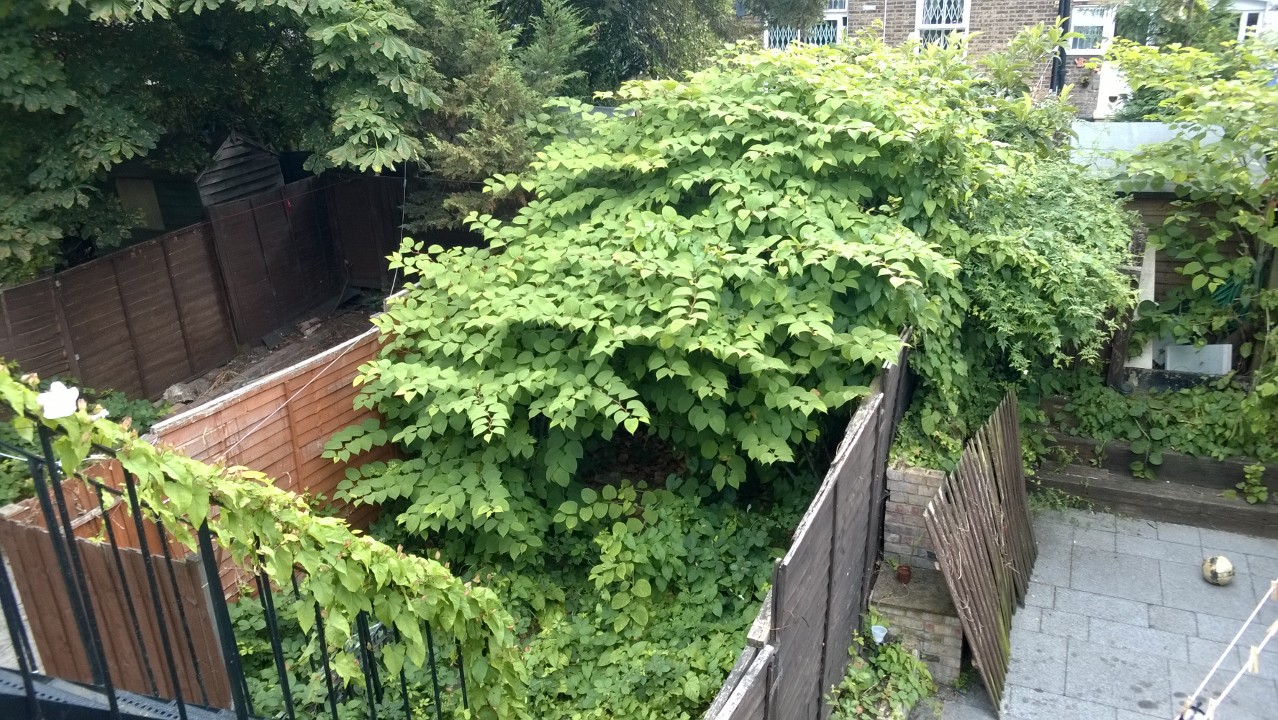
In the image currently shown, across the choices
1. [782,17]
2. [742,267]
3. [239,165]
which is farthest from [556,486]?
[782,17]

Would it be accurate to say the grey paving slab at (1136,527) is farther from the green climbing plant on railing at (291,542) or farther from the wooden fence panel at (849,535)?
the green climbing plant on railing at (291,542)

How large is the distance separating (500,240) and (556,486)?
6.06 ft

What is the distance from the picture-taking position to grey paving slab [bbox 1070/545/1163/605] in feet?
19.6

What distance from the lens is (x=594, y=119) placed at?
6.75 m

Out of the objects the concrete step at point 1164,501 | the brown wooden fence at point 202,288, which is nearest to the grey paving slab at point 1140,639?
the concrete step at point 1164,501

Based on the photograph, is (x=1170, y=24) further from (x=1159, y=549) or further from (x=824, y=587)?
(x=824, y=587)

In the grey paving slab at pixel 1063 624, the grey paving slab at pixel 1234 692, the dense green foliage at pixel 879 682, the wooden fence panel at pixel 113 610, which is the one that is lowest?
the grey paving slab at pixel 1234 692

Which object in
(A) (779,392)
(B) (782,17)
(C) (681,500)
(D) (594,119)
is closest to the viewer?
(A) (779,392)

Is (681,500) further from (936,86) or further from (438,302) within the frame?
(936,86)

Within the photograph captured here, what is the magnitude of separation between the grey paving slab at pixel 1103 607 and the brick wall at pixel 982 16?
1436cm

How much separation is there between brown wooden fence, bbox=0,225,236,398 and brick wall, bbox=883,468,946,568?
7.47 m

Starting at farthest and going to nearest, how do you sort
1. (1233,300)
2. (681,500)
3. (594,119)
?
(1233,300) < (594,119) < (681,500)

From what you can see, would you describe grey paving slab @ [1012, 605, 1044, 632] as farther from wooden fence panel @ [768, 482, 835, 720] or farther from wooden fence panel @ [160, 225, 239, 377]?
wooden fence panel @ [160, 225, 239, 377]

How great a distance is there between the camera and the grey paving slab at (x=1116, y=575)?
236 inches
